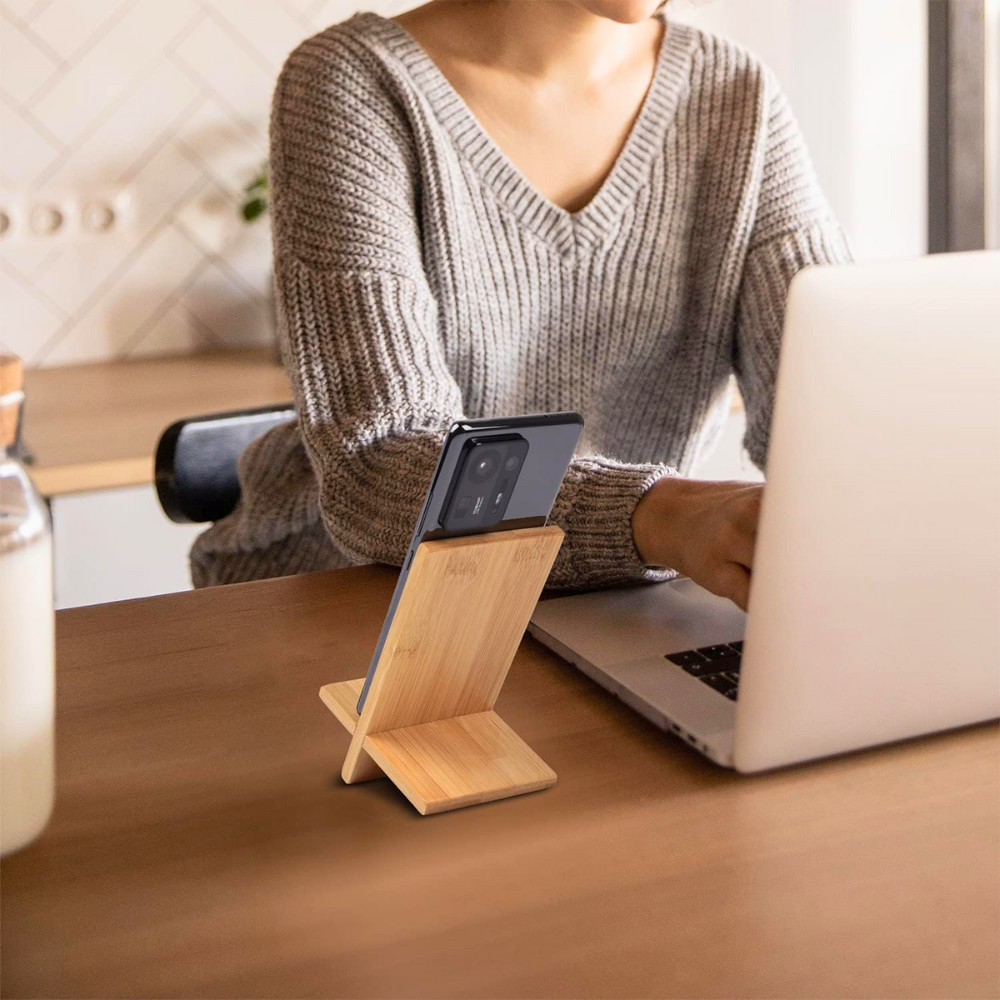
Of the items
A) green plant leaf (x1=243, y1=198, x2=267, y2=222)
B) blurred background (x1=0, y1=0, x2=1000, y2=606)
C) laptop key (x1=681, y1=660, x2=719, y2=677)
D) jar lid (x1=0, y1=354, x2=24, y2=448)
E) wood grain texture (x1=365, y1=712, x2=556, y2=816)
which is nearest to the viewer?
jar lid (x1=0, y1=354, x2=24, y2=448)

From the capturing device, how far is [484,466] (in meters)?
0.53

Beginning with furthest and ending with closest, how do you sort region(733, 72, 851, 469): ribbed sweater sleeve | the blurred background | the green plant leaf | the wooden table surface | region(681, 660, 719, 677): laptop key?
the green plant leaf, the blurred background, the wooden table surface, region(733, 72, 851, 469): ribbed sweater sleeve, region(681, 660, 719, 677): laptop key

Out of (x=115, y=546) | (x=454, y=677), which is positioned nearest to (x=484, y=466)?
(x=454, y=677)

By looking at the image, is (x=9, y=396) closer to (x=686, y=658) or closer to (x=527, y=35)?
(x=686, y=658)

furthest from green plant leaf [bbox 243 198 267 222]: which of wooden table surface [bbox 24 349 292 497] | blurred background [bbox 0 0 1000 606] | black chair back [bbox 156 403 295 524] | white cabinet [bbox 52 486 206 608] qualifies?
black chair back [bbox 156 403 295 524]

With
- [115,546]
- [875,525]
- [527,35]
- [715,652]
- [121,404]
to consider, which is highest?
[527,35]

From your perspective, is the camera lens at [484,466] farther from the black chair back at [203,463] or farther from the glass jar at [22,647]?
the black chair back at [203,463]

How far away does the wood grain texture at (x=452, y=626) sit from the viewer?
559 millimetres

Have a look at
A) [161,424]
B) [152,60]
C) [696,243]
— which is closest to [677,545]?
[696,243]

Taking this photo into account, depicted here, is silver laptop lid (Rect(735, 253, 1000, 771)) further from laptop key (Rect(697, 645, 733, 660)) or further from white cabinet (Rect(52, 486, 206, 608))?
white cabinet (Rect(52, 486, 206, 608))

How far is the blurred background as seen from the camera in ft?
6.87

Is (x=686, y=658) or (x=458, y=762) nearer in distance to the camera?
(x=458, y=762)

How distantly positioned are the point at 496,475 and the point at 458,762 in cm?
14

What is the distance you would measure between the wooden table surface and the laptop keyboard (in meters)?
0.97
